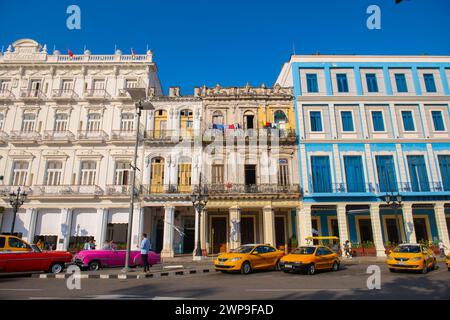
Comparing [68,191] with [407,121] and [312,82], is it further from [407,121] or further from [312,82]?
[407,121]

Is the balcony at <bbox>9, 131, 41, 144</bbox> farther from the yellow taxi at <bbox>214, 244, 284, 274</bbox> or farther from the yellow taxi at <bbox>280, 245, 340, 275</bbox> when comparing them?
the yellow taxi at <bbox>280, 245, 340, 275</bbox>

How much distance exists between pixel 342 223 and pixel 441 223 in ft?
25.5

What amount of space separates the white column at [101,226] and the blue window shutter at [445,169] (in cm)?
2822

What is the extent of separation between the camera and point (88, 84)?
26000mm

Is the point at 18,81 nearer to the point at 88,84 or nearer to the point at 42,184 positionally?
the point at 88,84

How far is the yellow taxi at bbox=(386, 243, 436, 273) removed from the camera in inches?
495

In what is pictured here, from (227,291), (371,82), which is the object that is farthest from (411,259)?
(371,82)

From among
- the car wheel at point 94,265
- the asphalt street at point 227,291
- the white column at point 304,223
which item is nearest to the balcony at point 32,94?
the car wheel at point 94,265

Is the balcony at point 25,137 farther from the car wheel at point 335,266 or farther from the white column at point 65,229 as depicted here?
the car wheel at point 335,266

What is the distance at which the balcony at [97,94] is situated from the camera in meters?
25.2

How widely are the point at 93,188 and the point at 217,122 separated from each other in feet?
39.7

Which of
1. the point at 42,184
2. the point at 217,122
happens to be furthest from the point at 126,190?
the point at 217,122

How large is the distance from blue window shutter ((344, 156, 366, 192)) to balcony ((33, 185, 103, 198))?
2094cm
